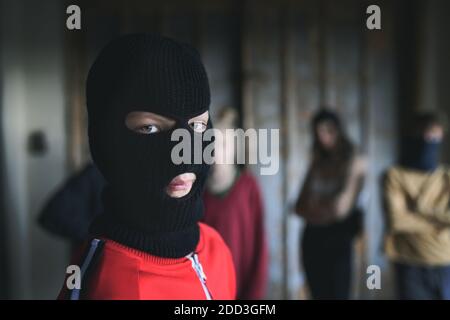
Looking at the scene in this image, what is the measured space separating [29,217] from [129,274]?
62.1 inches

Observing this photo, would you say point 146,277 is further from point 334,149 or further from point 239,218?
point 334,149

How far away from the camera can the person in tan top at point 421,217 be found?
1.06 meters

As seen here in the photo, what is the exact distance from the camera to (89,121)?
562 millimetres

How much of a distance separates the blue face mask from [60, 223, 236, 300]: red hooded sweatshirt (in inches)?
30.7

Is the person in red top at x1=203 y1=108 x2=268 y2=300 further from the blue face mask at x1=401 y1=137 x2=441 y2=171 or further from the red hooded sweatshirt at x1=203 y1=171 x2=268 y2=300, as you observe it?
the blue face mask at x1=401 y1=137 x2=441 y2=171

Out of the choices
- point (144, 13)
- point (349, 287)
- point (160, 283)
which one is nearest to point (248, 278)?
point (160, 283)

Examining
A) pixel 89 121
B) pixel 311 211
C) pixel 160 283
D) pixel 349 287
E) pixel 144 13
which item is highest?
pixel 144 13

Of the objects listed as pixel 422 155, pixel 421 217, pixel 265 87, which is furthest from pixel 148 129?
pixel 265 87

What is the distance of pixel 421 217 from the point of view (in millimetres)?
1109

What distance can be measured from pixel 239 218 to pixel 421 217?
1.41 feet

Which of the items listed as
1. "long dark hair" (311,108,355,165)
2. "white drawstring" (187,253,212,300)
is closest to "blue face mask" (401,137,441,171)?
"long dark hair" (311,108,355,165)

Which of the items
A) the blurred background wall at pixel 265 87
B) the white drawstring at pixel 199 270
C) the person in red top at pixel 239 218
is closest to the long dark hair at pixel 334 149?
the blurred background wall at pixel 265 87
